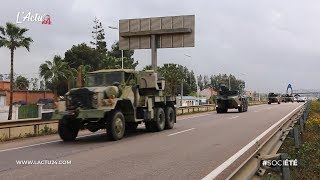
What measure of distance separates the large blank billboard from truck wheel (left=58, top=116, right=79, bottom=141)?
70.1ft

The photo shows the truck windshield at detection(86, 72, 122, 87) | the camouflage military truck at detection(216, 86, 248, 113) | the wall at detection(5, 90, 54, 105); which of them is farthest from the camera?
the wall at detection(5, 90, 54, 105)

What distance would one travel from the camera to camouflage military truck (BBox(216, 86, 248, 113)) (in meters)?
38.6

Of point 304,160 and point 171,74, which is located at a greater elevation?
point 171,74

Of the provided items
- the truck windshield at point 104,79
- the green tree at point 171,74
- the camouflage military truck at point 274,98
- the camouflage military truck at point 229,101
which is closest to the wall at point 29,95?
the green tree at point 171,74

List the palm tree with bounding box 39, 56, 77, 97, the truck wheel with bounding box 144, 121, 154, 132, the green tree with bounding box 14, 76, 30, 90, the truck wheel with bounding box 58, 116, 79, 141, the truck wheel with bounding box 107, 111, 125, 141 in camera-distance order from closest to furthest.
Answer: the truck wheel with bounding box 107, 111, 125, 141 < the truck wheel with bounding box 58, 116, 79, 141 < the truck wheel with bounding box 144, 121, 154, 132 < the palm tree with bounding box 39, 56, 77, 97 < the green tree with bounding box 14, 76, 30, 90

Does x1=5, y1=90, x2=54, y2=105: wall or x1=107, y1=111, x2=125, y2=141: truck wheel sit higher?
x1=5, y1=90, x2=54, y2=105: wall

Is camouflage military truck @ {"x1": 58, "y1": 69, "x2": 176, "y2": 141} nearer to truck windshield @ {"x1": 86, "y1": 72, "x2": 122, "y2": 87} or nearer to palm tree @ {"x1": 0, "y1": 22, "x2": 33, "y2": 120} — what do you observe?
truck windshield @ {"x1": 86, "y1": 72, "x2": 122, "y2": 87}

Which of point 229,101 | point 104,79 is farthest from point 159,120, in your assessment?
point 229,101

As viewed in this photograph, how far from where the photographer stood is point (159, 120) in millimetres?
19453

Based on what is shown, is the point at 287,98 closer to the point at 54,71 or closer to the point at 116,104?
the point at 54,71

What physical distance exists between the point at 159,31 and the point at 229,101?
846cm

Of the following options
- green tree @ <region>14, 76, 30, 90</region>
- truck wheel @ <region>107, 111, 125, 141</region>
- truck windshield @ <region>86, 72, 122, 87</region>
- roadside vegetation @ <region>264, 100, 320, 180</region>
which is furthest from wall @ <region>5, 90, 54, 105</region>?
roadside vegetation @ <region>264, 100, 320, 180</region>

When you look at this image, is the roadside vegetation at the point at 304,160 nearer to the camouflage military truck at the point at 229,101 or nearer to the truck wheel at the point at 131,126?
the truck wheel at the point at 131,126

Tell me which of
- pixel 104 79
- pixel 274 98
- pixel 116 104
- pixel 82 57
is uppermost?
pixel 82 57
